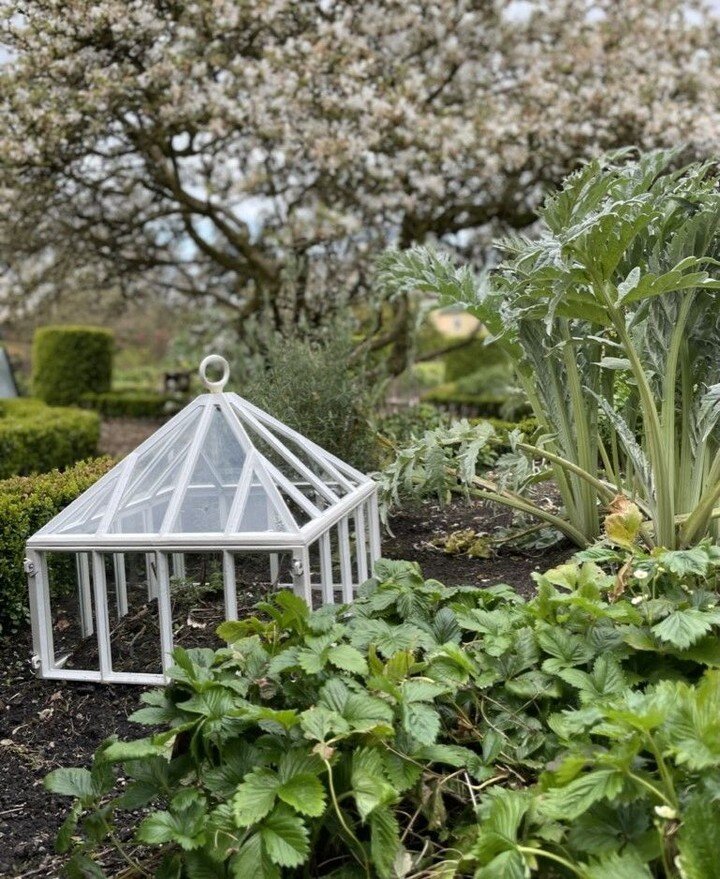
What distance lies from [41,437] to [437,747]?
6781 millimetres

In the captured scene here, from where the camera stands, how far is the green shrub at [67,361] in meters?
15.4

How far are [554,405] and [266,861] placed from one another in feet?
8.69

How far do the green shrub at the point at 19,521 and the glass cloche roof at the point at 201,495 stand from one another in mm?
770

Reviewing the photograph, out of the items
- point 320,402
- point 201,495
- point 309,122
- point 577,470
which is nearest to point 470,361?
point 309,122

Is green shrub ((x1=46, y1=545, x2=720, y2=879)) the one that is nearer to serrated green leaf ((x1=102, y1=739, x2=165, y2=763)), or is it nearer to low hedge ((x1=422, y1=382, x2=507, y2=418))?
serrated green leaf ((x1=102, y1=739, x2=165, y2=763))

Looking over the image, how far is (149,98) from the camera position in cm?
826

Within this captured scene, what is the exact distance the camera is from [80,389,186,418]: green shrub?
14.8 m

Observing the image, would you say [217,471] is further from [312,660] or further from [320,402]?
[320,402]

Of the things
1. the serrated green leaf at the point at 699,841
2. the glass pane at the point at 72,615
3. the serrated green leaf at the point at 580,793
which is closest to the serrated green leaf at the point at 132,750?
the serrated green leaf at the point at 580,793

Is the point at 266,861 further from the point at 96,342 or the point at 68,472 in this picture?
the point at 96,342

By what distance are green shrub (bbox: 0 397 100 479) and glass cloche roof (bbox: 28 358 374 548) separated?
423cm

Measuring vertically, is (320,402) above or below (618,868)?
above

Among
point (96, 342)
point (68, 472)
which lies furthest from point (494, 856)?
point (96, 342)

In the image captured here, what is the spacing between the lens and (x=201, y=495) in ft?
10.7
